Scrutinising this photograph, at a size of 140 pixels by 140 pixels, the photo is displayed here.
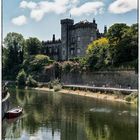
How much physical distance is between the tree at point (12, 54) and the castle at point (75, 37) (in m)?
5.15

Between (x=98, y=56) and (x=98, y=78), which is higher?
(x=98, y=56)

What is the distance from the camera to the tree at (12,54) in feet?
141

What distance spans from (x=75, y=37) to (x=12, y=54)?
7.80 meters

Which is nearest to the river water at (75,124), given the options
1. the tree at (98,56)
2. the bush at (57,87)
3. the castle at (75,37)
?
the tree at (98,56)

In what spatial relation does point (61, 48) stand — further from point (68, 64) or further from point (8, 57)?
point (68, 64)

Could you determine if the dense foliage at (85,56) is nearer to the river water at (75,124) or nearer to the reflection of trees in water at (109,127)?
the river water at (75,124)

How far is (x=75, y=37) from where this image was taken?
42531 mm

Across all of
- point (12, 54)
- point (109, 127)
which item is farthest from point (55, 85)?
point (109, 127)

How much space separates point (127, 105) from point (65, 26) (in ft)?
81.7

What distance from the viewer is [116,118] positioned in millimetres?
15445

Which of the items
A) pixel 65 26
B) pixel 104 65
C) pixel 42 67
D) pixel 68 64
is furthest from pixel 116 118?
pixel 65 26

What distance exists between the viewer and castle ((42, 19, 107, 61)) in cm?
4128

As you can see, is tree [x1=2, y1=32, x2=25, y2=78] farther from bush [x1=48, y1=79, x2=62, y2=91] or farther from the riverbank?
the riverbank

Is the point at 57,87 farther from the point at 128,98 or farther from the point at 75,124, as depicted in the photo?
the point at 75,124
